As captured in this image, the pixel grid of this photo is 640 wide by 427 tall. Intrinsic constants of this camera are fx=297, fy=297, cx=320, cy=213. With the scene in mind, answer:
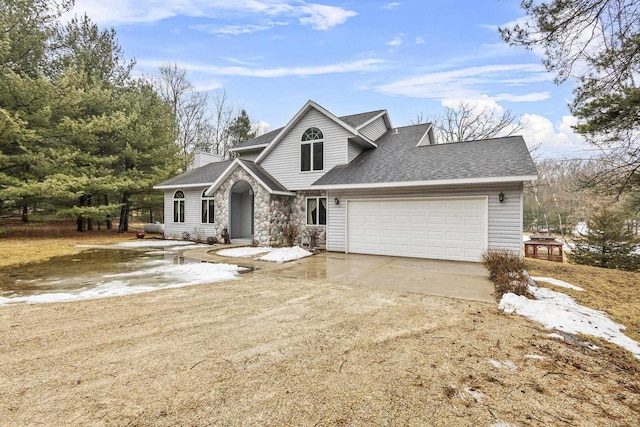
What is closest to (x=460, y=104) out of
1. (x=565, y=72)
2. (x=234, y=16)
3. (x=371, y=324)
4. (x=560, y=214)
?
(x=560, y=214)

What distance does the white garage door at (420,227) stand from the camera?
A: 923 cm

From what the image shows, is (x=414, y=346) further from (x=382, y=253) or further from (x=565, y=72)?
(x=382, y=253)

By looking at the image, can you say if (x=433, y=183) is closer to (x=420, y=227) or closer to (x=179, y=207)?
(x=420, y=227)

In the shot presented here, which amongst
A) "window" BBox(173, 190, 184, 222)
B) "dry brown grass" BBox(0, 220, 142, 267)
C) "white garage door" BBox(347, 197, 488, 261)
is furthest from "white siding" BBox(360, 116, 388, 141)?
"dry brown grass" BBox(0, 220, 142, 267)

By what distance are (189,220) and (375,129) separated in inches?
427

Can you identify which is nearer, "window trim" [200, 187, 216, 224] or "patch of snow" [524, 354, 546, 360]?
"patch of snow" [524, 354, 546, 360]

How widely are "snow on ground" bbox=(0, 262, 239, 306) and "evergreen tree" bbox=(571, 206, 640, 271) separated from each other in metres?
14.5

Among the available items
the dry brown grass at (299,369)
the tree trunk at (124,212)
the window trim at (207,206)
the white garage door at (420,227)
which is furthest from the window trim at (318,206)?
the tree trunk at (124,212)

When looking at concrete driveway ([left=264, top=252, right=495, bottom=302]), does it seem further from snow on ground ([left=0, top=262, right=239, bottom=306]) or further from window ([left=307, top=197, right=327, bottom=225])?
window ([left=307, top=197, right=327, bottom=225])

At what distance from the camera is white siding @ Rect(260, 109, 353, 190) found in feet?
40.9

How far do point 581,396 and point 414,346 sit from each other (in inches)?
58.4

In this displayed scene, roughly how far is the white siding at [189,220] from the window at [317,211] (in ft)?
18.0

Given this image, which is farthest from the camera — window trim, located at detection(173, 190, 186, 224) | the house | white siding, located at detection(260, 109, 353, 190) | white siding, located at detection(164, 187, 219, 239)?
window trim, located at detection(173, 190, 186, 224)

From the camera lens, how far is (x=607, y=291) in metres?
6.46
